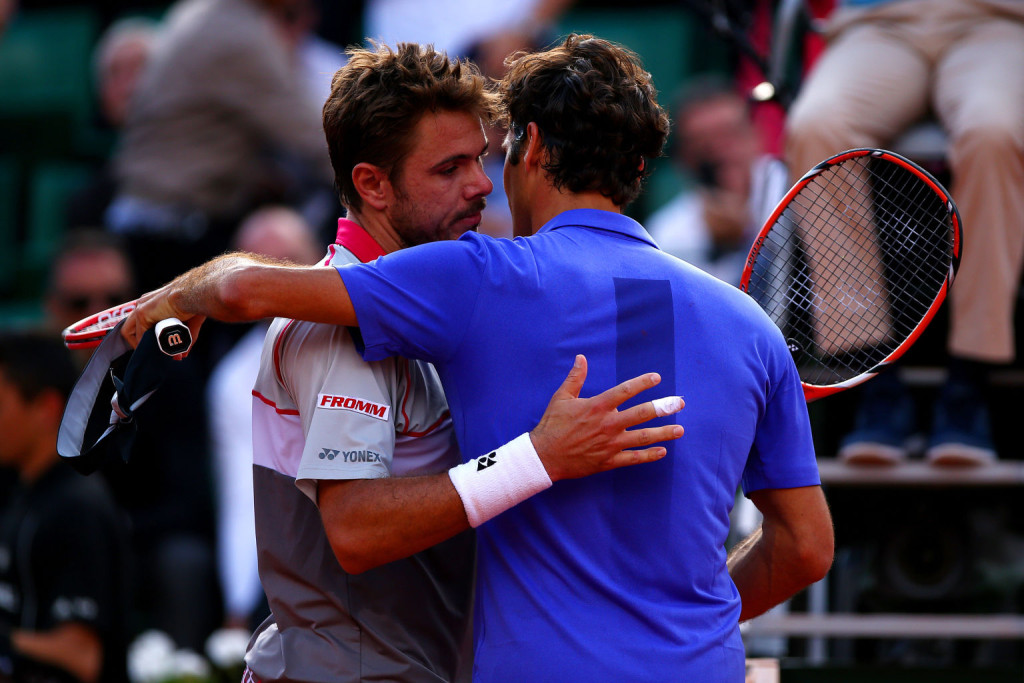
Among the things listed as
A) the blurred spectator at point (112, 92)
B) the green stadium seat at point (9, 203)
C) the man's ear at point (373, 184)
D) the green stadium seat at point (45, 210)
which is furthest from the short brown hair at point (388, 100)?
the green stadium seat at point (9, 203)

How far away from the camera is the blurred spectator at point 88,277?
5840 millimetres

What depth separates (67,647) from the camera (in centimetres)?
472

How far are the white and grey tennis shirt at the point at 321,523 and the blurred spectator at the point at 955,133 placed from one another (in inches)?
71.0

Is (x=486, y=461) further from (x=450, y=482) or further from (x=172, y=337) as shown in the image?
(x=172, y=337)

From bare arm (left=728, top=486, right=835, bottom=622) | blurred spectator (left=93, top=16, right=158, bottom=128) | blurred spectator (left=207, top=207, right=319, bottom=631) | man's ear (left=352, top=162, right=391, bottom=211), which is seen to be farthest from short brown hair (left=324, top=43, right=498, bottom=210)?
blurred spectator (left=93, top=16, right=158, bottom=128)

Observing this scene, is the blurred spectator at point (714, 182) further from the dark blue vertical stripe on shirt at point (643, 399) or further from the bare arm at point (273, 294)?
the bare arm at point (273, 294)

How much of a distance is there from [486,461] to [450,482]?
7cm

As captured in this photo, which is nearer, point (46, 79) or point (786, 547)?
point (786, 547)

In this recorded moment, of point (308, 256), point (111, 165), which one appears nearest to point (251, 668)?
point (308, 256)

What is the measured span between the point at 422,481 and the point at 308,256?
3711 mm

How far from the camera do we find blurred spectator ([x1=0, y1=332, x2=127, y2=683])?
15.5ft

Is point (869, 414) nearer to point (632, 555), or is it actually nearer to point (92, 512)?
point (632, 555)

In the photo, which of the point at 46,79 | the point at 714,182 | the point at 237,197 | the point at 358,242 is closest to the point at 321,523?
the point at 358,242

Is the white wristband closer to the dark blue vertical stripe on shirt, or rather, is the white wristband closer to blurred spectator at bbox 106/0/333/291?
the dark blue vertical stripe on shirt
